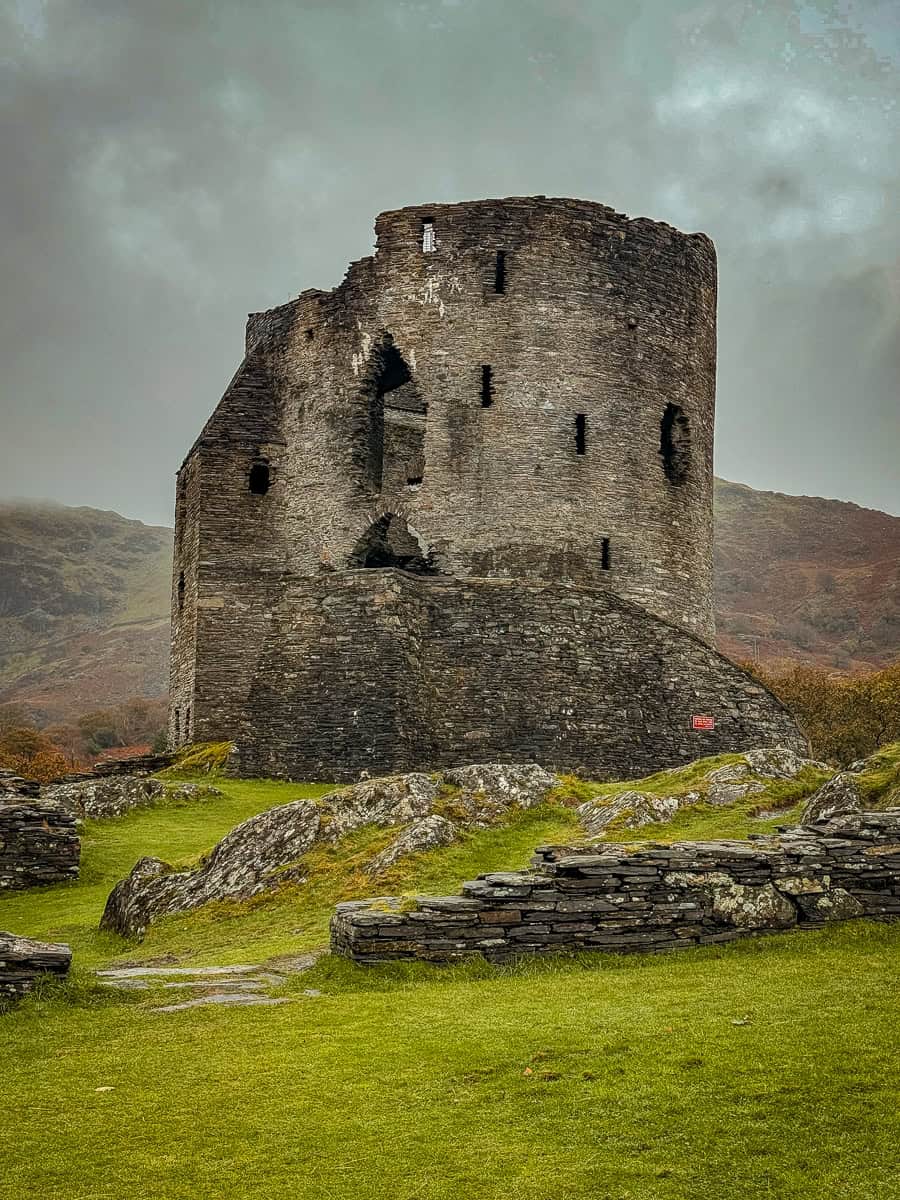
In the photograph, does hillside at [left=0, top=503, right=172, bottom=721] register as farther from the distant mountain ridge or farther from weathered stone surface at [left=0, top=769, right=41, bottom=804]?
weathered stone surface at [left=0, top=769, right=41, bottom=804]

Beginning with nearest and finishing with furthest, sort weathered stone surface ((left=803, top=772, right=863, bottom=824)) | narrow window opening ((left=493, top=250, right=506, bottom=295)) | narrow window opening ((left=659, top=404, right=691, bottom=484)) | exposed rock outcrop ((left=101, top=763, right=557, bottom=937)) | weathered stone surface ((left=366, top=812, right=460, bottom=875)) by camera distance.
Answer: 1. weathered stone surface ((left=803, top=772, right=863, bottom=824))
2. weathered stone surface ((left=366, top=812, right=460, bottom=875))
3. exposed rock outcrop ((left=101, top=763, right=557, bottom=937))
4. narrow window opening ((left=493, top=250, right=506, bottom=295))
5. narrow window opening ((left=659, top=404, right=691, bottom=484))

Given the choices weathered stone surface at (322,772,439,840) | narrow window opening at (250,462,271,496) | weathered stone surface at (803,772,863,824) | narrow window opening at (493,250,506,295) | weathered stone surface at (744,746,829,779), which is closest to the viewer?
weathered stone surface at (803,772,863,824)

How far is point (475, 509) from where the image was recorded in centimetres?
3123

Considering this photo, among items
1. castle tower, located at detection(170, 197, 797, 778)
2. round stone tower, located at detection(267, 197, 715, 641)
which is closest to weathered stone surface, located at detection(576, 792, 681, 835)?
castle tower, located at detection(170, 197, 797, 778)

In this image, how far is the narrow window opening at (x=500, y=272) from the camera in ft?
106

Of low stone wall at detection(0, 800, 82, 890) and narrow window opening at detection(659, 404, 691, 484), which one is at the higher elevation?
narrow window opening at detection(659, 404, 691, 484)

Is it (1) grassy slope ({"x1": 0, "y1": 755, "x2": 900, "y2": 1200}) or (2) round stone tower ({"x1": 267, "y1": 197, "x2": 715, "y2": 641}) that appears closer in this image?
(1) grassy slope ({"x1": 0, "y1": 755, "x2": 900, "y2": 1200})

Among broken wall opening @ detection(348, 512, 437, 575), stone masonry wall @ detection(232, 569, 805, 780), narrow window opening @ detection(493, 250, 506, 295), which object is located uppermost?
narrow window opening @ detection(493, 250, 506, 295)

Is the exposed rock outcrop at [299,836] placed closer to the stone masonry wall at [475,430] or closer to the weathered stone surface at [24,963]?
the weathered stone surface at [24,963]

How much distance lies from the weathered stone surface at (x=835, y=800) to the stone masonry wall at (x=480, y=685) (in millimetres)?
13206

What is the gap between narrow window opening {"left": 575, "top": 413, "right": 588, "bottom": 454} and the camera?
1248 inches

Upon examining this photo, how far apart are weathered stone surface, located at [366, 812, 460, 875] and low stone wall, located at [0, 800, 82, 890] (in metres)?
6.89

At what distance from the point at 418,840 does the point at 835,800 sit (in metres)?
4.39

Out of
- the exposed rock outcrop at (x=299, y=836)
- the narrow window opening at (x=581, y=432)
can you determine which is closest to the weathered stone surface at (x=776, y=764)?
the exposed rock outcrop at (x=299, y=836)
